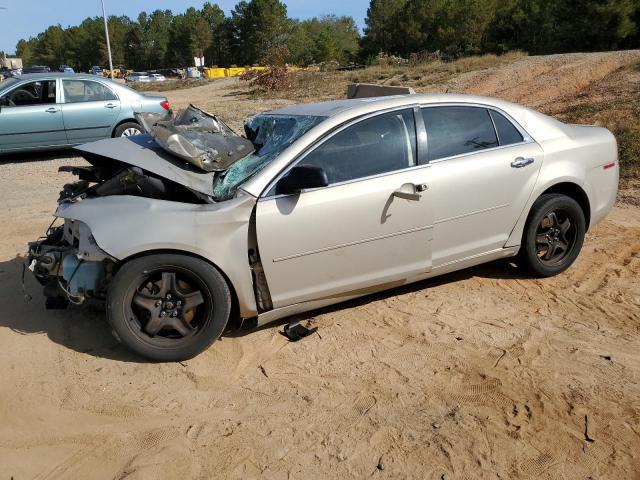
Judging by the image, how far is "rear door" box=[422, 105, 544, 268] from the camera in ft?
13.8

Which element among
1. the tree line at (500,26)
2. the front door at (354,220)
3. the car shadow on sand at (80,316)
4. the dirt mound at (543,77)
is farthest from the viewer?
the tree line at (500,26)

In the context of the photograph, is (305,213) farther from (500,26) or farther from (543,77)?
(500,26)

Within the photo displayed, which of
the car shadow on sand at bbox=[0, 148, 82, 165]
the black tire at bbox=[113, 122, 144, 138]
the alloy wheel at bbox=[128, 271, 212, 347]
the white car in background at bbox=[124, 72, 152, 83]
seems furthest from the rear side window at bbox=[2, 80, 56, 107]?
the white car in background at bbox=[124, 72, 152, 83]

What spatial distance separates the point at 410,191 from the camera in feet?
13.1

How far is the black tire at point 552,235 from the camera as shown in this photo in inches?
184

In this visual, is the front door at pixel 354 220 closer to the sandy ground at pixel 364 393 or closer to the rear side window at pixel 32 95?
the sandy ground at pixel 364 393

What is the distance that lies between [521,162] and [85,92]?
9.04 m

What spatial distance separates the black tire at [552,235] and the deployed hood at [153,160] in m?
2.60

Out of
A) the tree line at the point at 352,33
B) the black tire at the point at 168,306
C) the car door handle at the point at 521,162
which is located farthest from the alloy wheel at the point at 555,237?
the tree line at the point at 352,33

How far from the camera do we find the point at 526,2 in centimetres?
4959

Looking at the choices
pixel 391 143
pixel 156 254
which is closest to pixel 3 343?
pixel 156 254

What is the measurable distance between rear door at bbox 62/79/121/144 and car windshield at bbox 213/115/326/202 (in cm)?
704

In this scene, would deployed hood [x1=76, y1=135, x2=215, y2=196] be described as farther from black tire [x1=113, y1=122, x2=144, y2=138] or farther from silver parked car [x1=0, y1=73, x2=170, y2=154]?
black tire [x1=113, y1=122, x2=144, y2=138]

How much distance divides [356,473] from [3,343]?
2781mm
